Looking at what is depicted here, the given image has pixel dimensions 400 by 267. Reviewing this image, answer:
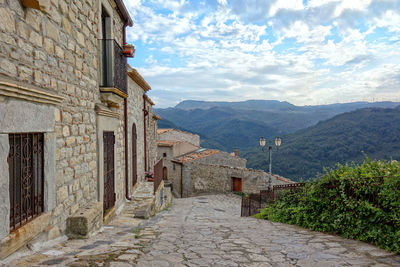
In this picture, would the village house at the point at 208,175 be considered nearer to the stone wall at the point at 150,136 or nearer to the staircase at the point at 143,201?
the stone wall at the point at 150,136

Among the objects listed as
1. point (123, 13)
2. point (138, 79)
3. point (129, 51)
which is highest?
point (123, 13)

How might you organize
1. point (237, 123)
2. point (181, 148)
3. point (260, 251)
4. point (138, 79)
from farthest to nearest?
point (237, 123) → point (181, 148) → point (138, 79) → point (260, 251)

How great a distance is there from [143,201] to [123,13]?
5.09m

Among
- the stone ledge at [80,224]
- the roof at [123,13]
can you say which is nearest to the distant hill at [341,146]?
the roof at [123,13]

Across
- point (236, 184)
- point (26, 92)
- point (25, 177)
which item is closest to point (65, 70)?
point (26, 92)

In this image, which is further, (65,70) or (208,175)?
(208,175)

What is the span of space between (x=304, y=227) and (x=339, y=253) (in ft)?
6.94

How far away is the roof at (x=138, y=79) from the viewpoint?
28.0 ft

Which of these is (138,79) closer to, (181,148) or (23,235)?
(23,235)

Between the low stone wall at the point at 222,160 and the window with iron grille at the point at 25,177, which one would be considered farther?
the low stone wall at the point at 222,160

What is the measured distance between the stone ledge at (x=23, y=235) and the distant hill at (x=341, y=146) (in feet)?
167

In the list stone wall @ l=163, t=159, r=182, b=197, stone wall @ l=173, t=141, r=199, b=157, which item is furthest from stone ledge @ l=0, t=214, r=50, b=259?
stone wall @ l=173, t=141, r=199, b=157

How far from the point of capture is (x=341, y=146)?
59844 millimetres

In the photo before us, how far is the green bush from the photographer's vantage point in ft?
12.9
